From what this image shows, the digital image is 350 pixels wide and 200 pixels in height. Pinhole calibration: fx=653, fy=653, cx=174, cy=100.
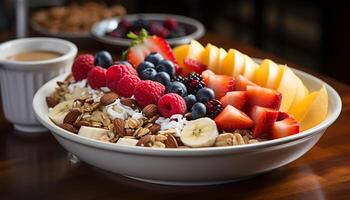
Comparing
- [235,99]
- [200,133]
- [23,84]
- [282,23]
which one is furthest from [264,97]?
[282,23]

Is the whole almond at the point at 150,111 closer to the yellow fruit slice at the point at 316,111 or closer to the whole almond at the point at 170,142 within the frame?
the whole almond at the point at 170,142

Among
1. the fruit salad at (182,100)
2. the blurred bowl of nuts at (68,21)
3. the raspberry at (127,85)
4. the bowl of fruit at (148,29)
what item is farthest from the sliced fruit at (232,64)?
the blurred bowl of nuts at (68,21)

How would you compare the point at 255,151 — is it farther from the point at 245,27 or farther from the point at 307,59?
the point at 245,27

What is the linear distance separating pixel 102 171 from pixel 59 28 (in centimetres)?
92

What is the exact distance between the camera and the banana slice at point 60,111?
1.11 m

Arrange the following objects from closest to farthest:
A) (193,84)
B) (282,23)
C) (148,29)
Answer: (193,84)
(148,29)
(282,23)

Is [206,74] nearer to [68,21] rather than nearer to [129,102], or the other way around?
[129,102]

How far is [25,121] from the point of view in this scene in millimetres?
1249

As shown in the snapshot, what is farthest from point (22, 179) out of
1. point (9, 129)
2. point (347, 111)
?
point (347, 111)

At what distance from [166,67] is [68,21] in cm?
81

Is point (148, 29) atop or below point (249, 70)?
below

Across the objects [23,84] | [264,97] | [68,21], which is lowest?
[68,21]

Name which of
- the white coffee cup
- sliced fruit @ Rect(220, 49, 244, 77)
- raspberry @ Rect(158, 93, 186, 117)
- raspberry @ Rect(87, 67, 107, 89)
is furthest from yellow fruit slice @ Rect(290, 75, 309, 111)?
the white coffee cup

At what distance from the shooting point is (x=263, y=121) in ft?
3.40
